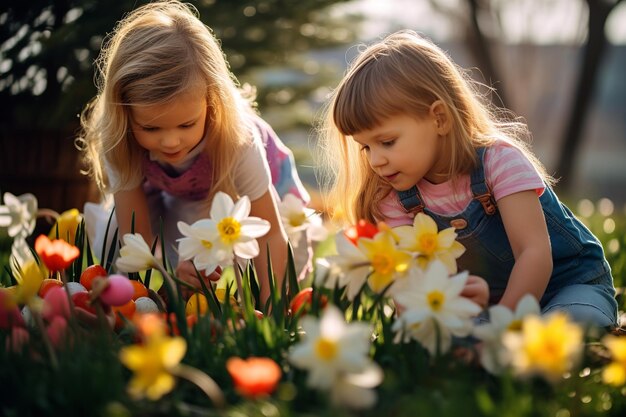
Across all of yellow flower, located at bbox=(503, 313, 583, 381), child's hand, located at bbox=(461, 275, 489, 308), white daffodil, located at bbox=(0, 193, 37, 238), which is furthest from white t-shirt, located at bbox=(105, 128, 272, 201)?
yellow flower, located at bbox=(503, 313, 583, 381)

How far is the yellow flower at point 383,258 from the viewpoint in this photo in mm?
1514

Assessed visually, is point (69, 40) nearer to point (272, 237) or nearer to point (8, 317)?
point (272, 237)

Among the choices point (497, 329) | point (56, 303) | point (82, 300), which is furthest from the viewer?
point (82, 300)

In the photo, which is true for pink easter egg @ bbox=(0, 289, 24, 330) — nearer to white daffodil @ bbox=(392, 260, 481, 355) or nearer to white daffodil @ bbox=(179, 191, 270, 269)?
white daffodil @ bbox=(179, 191, 270, 269)

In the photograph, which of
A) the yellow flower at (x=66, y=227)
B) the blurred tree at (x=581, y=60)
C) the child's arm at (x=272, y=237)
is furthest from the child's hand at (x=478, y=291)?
the blurred tree at (x=581, y=60)

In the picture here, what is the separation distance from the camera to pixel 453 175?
2.16m

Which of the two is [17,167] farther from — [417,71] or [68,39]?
[417,71]

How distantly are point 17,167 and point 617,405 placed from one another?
10.1 feet

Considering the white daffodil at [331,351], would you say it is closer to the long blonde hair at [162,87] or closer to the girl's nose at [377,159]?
the girl's nose at [377,159]

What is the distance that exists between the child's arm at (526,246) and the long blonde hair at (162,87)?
36.3 inches

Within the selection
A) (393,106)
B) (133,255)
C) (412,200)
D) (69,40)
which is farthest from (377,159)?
(69,40)

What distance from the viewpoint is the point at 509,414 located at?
1.11 m

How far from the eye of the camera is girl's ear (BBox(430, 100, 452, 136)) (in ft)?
6.92

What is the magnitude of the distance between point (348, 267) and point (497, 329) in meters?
0.33
